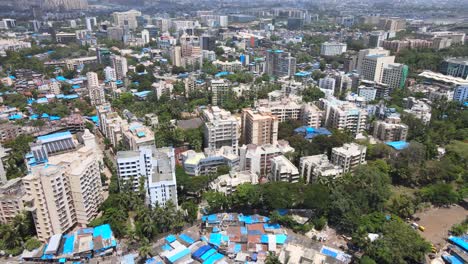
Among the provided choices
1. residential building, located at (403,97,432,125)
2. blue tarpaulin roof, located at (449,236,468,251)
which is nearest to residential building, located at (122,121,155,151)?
blue tarpaulin roof, located at (449,236,468,251)

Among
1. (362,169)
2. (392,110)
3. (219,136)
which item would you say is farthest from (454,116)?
(219,136)

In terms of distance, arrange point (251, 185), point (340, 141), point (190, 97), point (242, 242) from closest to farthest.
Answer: point (242, 242)
point (251, 185)
point (340, 141)
point (190, 97)

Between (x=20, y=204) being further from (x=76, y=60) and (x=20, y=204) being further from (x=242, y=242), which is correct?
(x=76, y=60)

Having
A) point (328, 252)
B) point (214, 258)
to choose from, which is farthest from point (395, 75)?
point (214, 258)

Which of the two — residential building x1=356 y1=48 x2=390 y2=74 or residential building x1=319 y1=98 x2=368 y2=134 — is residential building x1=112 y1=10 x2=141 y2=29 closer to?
residential building x1=356 y1=48 x2=390 y2=74

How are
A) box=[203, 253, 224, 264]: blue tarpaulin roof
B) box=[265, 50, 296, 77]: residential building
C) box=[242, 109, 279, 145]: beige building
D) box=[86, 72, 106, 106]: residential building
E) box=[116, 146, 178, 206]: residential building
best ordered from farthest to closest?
box=[265, 50, 296, 77]: residential building, box=[86, 72, 106, 106]: residential building, box=[242, 109, 279, 145]: beige building, box=[116, 146, 178, 206]: residential building, box=[203, 253, 224, 264]: blue tarpaulin roof

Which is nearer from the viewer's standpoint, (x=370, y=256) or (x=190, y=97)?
(x=370, y=256)

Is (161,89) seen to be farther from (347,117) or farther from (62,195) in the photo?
(62,195)
